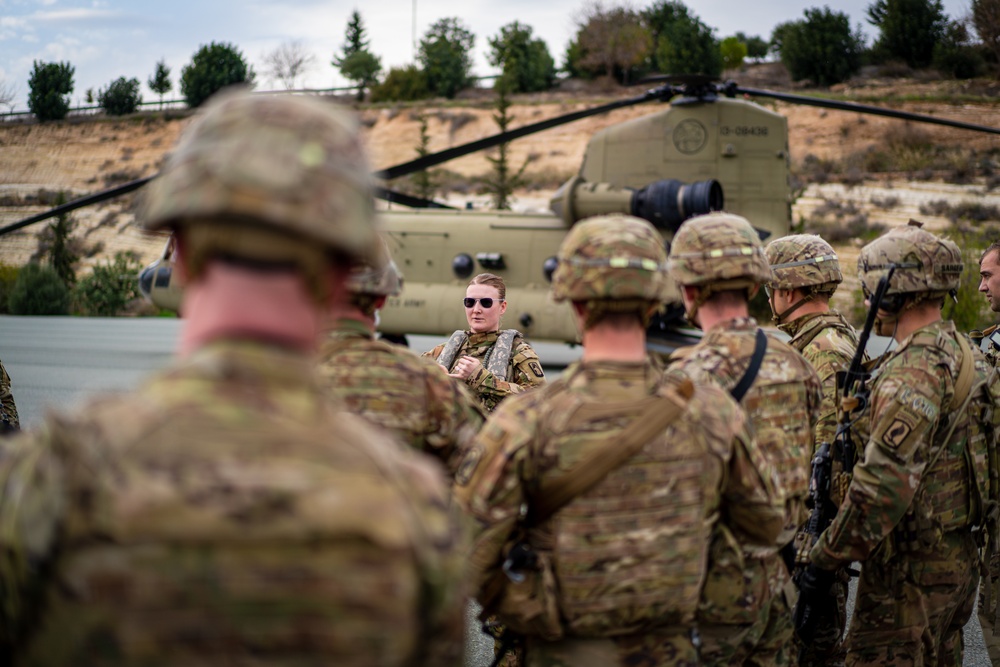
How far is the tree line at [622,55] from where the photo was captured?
4747 cm

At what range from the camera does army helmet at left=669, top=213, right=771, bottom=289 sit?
309cm

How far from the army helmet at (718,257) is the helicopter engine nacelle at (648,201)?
7.90 metres

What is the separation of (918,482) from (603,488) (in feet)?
5.72

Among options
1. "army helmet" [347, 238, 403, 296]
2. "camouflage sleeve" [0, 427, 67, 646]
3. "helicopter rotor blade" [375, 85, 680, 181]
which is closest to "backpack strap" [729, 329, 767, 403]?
"army helmet" [347, 238, 403, 296]

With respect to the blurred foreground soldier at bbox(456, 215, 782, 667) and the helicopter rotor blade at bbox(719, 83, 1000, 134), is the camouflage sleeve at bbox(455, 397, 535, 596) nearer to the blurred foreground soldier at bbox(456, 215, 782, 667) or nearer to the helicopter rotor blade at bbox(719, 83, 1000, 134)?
the blurred foreground soldier at bbox(456, 215, 782, 667)

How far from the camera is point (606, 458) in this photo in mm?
2170

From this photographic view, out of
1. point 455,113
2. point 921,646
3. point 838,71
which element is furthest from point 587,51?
point 921,646

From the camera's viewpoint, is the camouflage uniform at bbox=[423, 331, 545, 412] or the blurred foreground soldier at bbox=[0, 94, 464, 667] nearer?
the blurred foreground soldier at bbox=[0, 94, 464, 667]

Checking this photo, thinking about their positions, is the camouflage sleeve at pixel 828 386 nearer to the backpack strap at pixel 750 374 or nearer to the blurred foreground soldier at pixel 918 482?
the blurred foreground soldier at pixel 918 482

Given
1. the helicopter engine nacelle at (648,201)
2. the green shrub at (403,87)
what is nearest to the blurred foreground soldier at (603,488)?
the helicopter engine nacelle at (648,201)

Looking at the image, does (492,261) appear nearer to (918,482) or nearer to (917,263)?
(917,263)

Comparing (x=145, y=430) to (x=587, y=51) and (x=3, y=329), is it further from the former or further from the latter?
(x=587, y=51)

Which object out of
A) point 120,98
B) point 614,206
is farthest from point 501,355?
point 120,98

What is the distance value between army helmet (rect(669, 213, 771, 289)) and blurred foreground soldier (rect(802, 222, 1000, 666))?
2.59 ft
